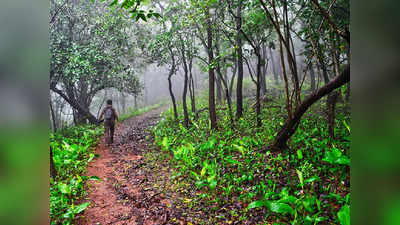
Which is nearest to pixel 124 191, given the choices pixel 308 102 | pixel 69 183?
pixel 69 183

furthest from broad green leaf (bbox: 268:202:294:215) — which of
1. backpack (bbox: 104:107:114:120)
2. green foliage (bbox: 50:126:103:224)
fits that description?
backpack (bbox: 104:107:114:120)

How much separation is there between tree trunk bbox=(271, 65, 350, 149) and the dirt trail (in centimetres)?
243

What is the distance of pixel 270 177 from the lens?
3521 millimetres

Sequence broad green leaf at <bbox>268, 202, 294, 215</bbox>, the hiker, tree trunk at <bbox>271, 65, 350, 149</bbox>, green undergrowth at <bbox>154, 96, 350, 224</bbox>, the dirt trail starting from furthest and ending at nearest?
the hiker, tree trunk at <bbox>271, 65, 350, 149</bbox>, the dirt trail, green undergrowth at <bbox>154, 96, 350, 224</bbox>, broad green leaf at <bbox>268, 202, 294, 215</bbox>

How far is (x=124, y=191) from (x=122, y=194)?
0.34 ft

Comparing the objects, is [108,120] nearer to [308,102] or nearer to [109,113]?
[109,113]

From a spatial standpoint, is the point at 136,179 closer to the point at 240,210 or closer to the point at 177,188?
the point at 177,188

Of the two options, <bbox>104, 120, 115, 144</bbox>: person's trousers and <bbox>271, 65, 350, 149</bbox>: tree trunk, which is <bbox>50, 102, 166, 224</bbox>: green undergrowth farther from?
<bbox>271, 65, 350, 149</bbox>: tree trunk

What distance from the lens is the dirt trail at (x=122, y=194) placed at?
2850 millimetres

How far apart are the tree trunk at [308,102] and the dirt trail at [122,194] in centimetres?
243

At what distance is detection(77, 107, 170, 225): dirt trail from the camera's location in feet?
9.35

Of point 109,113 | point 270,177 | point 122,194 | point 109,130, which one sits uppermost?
point 109,113
